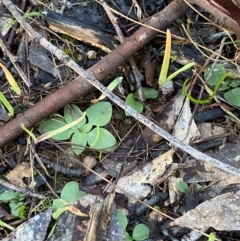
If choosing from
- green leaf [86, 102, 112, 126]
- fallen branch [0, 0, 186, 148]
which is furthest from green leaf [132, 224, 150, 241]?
fallen branch [0, 0, 186, 148]

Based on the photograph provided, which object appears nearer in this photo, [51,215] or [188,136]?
[51,215]

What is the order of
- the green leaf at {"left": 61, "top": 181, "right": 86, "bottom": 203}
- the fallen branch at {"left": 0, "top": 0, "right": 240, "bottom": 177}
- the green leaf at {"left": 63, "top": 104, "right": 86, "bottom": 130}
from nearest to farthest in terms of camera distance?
the fallen branch at {"left": 0, "top": 0, "right": 240, "bottom": 177}
the green leaf at {"left": 61, "top": 181, "right": 86, "bottom": 203}
the green leaf at {"left": 63, "top": 104, "right": 86, "bottom": 130}

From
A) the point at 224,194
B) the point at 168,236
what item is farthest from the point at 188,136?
the point at 168,236

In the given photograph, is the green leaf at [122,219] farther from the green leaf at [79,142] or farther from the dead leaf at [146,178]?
the green leaf at [79,142]

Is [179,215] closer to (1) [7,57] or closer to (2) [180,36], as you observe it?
(2) [180,36]

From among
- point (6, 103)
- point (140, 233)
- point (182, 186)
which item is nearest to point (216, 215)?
point (182, 186)

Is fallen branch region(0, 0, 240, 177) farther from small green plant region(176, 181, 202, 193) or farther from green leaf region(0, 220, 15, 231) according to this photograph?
green leaf region(0, 220, 15, 231)

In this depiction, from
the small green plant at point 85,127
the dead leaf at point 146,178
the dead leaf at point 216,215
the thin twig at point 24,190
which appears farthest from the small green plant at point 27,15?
the dead leaf at point 216,215

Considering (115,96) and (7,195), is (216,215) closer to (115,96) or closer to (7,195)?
(115,96)
